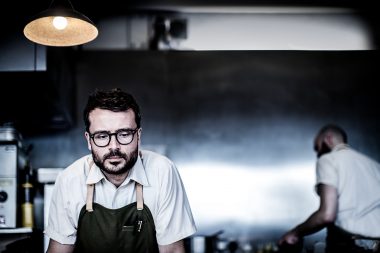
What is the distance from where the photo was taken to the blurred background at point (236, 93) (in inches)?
181

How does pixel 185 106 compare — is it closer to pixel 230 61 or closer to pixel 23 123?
pixel 230 61

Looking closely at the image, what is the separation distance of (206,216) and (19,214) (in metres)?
1.63

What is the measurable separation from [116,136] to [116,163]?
0.37 feet

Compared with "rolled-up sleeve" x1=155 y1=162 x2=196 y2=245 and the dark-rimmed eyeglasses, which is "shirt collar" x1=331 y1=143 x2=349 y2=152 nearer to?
"rolled-up sleeve" x1=155 y1=162 x2=196 y2=245

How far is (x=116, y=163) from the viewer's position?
7.52 feet

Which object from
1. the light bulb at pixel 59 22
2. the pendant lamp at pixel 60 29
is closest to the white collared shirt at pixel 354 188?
the pendant lamp at pixel 60 29

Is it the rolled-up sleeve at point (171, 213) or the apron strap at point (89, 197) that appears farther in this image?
the apron strap at point (89, 197)

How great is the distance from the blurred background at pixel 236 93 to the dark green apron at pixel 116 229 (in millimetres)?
2259

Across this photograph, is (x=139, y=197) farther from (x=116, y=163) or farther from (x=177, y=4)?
(x=177, y=4)

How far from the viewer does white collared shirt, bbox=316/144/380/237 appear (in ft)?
11.0

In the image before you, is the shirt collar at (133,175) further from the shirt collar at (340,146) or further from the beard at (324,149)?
the beard at (324,149)

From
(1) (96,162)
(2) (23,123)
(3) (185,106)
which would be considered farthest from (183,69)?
(1) (96,162)

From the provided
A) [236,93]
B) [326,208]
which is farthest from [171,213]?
[236,93]

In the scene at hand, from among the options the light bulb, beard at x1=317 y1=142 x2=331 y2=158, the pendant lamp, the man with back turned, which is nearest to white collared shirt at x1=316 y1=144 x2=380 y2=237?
the man with back turned
